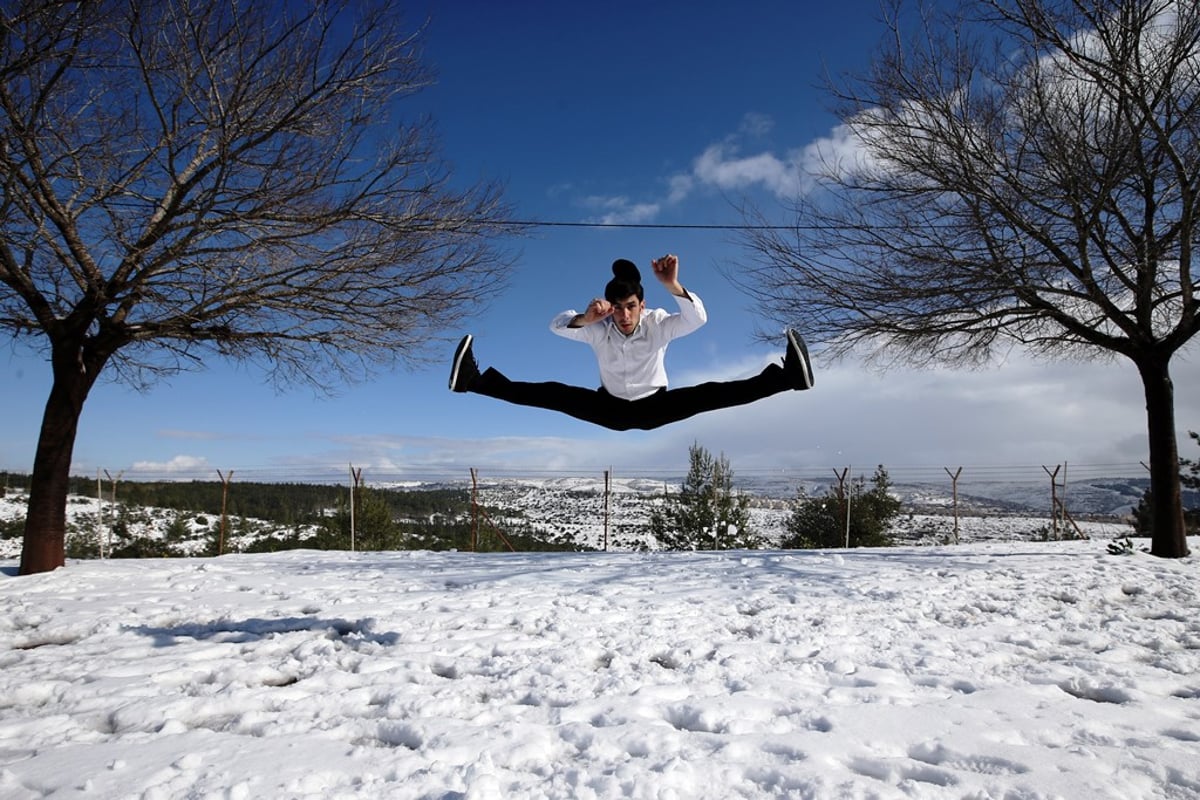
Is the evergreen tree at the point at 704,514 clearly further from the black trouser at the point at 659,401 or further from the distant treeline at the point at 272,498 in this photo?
the black trouser at the point at 659,401

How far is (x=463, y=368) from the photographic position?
5047 mm

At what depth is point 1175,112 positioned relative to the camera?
871 cm

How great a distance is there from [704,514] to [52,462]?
530 inches

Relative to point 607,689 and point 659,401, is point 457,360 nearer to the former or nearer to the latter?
point 659,401

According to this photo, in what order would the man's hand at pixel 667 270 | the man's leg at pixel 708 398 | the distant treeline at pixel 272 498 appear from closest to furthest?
the man's hand at pixel 667 270
the man's leg at pixel 708 398
the distant treeline at pixel 272 498

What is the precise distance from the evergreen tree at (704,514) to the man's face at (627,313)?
44.0 feet

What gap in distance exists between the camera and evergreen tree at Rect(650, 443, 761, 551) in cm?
1808

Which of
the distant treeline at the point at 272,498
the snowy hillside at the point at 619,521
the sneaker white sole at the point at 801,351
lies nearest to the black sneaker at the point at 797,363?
the sneaker white sole at the point at 801,351

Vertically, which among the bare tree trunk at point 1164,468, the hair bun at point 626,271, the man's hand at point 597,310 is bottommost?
the bare tree trunk at point 1164,468

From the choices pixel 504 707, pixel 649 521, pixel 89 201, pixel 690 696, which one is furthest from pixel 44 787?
pixel 649 521

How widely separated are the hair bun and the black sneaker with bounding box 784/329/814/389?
1053 mm

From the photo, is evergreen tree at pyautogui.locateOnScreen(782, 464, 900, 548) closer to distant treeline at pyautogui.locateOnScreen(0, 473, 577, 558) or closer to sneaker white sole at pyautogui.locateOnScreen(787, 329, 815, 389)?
distant treeline at pyautogui.locateOnScreen(0, 473, 577, 558)

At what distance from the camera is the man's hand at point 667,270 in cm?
432

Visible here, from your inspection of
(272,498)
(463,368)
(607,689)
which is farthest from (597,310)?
(272,498)
